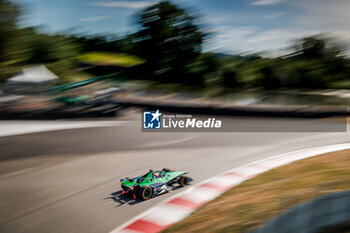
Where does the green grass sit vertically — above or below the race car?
above

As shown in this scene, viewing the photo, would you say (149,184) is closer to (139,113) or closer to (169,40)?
(139,113)

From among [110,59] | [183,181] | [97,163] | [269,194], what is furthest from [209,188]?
[110,59]

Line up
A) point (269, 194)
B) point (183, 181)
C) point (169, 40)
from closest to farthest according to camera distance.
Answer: point (269, 194)
point (183, 181)
point (169, 40)

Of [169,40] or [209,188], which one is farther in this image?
[169,40]

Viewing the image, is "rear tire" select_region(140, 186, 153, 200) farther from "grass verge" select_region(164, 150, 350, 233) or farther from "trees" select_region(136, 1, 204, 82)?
"trees" select_region(136, 1, 204, 82)

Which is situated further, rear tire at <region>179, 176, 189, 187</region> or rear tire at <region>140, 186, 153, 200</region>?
rear tire at <region>179, 176, 189, 187</region>

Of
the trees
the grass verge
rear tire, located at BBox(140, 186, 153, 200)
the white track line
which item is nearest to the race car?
rear tire, located at BBox(140, 186, 153, 200)

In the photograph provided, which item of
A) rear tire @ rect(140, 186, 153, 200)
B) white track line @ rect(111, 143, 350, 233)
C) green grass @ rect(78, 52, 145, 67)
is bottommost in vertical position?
white track line @ rect(111, 143, 350, 233)

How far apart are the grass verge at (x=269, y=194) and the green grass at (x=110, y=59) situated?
61.5ft

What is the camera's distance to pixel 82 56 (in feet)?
88.2

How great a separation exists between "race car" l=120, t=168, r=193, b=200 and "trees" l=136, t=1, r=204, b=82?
15.3m

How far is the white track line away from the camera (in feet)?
19.5

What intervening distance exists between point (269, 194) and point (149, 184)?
7.95ft

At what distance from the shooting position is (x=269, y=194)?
6.20m
